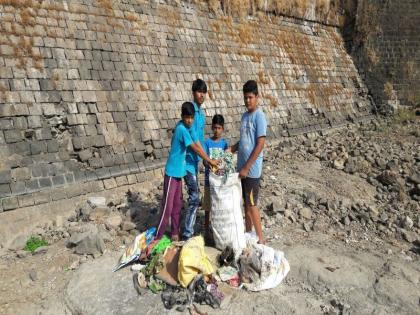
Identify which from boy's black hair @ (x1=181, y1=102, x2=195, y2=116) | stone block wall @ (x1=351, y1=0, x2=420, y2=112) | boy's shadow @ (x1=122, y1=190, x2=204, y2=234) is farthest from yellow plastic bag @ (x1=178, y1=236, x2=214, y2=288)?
stone block wall @ (x1=351, y1=0, x2=420, y2=112)

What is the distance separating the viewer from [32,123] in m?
6.05

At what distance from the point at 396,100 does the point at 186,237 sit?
45.4ft

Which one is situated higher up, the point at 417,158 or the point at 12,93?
the point at 12,93

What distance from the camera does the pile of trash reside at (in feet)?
11.1

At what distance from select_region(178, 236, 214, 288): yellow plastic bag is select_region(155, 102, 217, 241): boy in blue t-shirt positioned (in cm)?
75

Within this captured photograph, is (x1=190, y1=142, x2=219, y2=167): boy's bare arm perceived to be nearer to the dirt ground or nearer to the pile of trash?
the pile of trash

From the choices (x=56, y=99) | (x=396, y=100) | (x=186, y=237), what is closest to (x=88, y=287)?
(x=186, y=237)

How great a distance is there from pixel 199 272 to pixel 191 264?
142mm

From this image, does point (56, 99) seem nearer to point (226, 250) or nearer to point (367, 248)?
point (226, 250)

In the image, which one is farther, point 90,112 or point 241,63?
point 241,63

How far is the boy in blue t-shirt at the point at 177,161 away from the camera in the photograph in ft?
13.3

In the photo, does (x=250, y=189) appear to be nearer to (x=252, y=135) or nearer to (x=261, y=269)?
(x=252, y=135)

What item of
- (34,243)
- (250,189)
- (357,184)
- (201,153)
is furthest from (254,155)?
(357,184)

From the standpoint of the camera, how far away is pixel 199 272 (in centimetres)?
351
